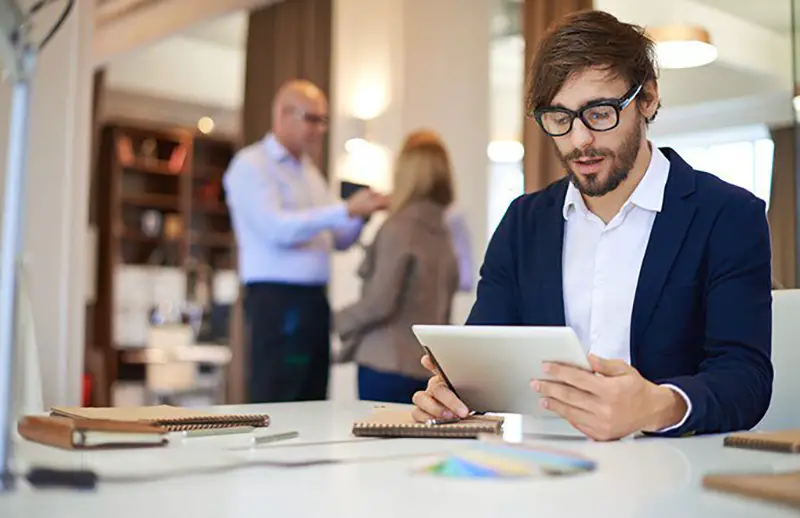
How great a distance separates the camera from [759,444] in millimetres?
1087

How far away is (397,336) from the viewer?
143 inches

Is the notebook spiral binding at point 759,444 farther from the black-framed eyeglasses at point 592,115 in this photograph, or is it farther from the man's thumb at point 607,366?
the black-framed eyeglasses at point 592,115

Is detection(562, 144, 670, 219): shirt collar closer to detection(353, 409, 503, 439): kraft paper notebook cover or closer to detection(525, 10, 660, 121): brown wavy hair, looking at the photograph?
detection(525, 10, 660, 121): brown wavy hair

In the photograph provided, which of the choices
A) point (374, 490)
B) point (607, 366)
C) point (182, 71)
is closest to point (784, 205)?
point (607, 366)

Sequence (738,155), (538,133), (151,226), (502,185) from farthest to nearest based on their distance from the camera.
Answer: (151,226) < (502,185) < (538,133) < (738,155)

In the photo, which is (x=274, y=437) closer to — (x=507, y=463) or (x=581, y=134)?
(x=507, y=463)

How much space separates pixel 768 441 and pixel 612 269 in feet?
2.06

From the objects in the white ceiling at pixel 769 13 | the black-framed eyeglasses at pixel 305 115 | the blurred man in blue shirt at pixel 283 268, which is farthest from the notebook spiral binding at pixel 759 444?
the black-framed eyeglasses at pixel 305 115

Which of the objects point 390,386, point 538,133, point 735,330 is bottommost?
point 390,386

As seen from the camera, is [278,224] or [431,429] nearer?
[431,429]

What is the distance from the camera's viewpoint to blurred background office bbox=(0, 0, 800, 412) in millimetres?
3355

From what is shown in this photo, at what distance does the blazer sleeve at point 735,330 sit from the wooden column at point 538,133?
113 inches

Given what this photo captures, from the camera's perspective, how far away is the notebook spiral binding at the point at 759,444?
1055 mm

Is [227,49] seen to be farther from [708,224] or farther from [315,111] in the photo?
[708,224]
